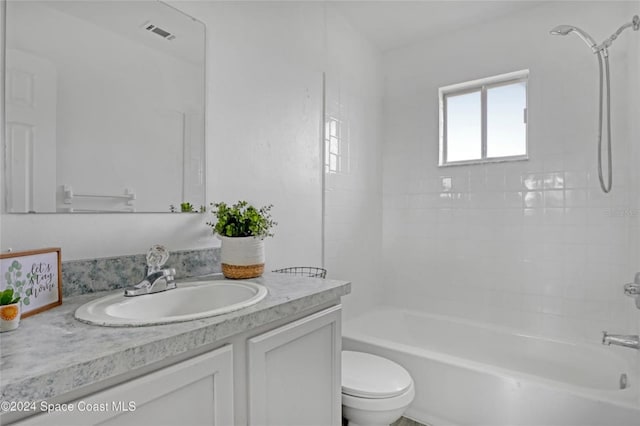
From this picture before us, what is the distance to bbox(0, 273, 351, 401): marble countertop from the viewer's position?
0.54m

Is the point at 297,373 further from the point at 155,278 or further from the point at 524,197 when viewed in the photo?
the point at 524,197

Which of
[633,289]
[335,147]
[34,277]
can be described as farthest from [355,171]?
[34,277]

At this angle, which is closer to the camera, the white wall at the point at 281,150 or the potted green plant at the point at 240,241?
the white wall at the point at 281,150

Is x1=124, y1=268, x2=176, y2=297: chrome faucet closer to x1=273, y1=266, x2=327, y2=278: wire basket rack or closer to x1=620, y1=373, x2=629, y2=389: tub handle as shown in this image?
x1=273, y1=266, x2=327, y2=278: wire basket rack

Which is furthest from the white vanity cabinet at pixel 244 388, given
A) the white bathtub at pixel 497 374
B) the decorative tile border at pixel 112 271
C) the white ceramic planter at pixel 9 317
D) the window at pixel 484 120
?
the window at pixel 484 120

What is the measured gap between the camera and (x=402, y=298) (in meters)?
2.94

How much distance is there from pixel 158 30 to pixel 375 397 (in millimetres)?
1720

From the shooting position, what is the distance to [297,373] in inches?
42.3

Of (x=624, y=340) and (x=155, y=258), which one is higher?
(x=155, y=258)

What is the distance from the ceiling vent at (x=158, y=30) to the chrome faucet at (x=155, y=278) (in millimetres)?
830

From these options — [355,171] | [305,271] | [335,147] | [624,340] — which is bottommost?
[624,340]

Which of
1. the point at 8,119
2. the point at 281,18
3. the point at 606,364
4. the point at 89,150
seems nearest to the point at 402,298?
the point at 606,364

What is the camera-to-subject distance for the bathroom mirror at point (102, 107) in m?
1.01

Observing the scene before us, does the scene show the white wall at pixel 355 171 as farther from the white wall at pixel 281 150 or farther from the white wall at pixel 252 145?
the white wall at pixel 252 145
